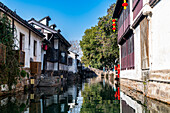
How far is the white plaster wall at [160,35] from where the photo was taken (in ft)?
27.3

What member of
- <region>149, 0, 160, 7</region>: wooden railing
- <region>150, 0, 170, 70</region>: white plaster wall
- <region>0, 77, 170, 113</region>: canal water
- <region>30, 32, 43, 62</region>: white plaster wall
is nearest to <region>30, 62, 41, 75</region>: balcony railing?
<region>30, 32, 43, 62</region>: white plaster wall

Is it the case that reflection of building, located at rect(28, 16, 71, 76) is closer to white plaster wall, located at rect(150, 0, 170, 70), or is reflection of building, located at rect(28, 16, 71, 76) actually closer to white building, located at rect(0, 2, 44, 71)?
white building, located at rect(0, 2, 44, 71)

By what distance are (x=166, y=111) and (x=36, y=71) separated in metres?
11.6

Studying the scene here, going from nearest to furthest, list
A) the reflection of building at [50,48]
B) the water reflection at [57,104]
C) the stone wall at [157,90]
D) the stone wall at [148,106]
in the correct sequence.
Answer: the stone wall at [148,106], the water reflection at [57,104], the stone wall at [157,90], the reflection of building at [50,48]

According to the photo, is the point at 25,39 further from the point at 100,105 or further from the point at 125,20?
the point at 100,105

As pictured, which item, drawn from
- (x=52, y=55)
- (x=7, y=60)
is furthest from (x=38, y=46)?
(x=7, y=60)

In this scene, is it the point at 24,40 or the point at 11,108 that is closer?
the point at 11,108

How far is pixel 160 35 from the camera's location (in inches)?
359

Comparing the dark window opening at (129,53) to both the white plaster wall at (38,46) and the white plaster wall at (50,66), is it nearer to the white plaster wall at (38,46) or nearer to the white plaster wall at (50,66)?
the white plaster wall at (38,46)

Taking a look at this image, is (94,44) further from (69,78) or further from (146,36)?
(146,36)

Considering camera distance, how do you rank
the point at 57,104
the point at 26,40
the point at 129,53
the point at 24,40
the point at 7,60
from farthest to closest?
the point at 129,53, the point at 26,40, the point at 24,40, the point at 7,60, the point at 57,104

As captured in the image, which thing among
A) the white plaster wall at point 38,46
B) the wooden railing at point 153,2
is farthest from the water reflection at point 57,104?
the white plaster wall at point 38,46

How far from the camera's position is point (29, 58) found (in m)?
16.2

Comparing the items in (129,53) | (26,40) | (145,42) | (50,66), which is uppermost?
(26,40)
